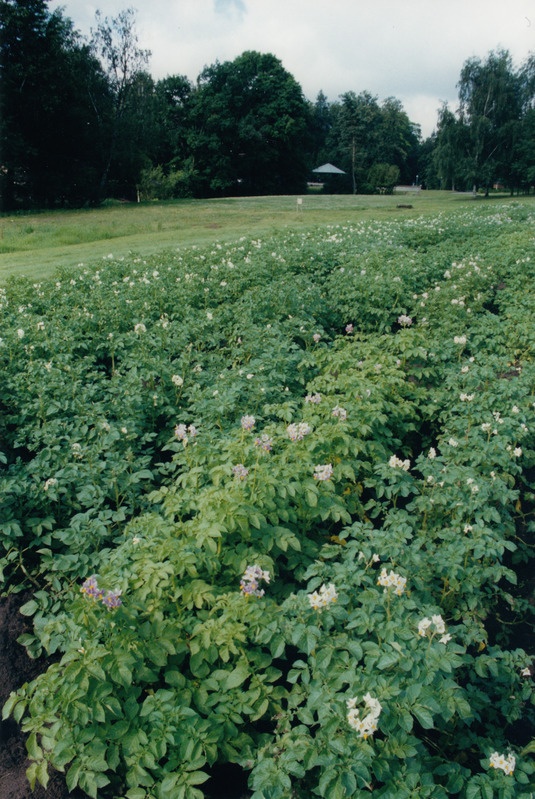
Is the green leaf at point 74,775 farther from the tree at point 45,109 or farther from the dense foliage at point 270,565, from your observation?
the tree at point 45,109

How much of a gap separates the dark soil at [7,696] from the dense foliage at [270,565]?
0.10 metres

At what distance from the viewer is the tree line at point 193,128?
2664 centimetres

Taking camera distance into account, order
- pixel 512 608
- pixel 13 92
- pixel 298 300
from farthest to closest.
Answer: pixel 13 92 < pixel 298 300 < pixel 512 608

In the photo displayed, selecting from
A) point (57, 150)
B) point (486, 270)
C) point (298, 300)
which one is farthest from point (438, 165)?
point (298, 300)

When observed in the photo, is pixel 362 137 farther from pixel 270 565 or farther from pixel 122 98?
pixel 270 565

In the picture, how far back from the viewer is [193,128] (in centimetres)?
4697

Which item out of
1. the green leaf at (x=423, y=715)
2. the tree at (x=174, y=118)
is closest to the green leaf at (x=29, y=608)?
the green leaf at (x=423, y=715)

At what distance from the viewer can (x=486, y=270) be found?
8305 mm

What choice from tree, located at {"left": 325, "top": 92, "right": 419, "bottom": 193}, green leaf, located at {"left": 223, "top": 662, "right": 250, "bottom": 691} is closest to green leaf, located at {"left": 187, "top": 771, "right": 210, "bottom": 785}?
green leaf, located at {"left": 223, "top": 662, "right": 250, "bottom": 691}

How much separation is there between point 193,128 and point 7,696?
51.0 meters

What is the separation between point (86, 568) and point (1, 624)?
57 cm

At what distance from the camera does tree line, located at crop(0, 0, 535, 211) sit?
1049 inches

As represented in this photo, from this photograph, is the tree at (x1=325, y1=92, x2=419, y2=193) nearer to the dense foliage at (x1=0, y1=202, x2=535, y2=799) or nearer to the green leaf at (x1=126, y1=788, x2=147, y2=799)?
the dense foliage at (x1=0, y1=202, x2=535, y2=799)

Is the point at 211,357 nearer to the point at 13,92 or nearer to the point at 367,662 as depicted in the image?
the point at 367,662
